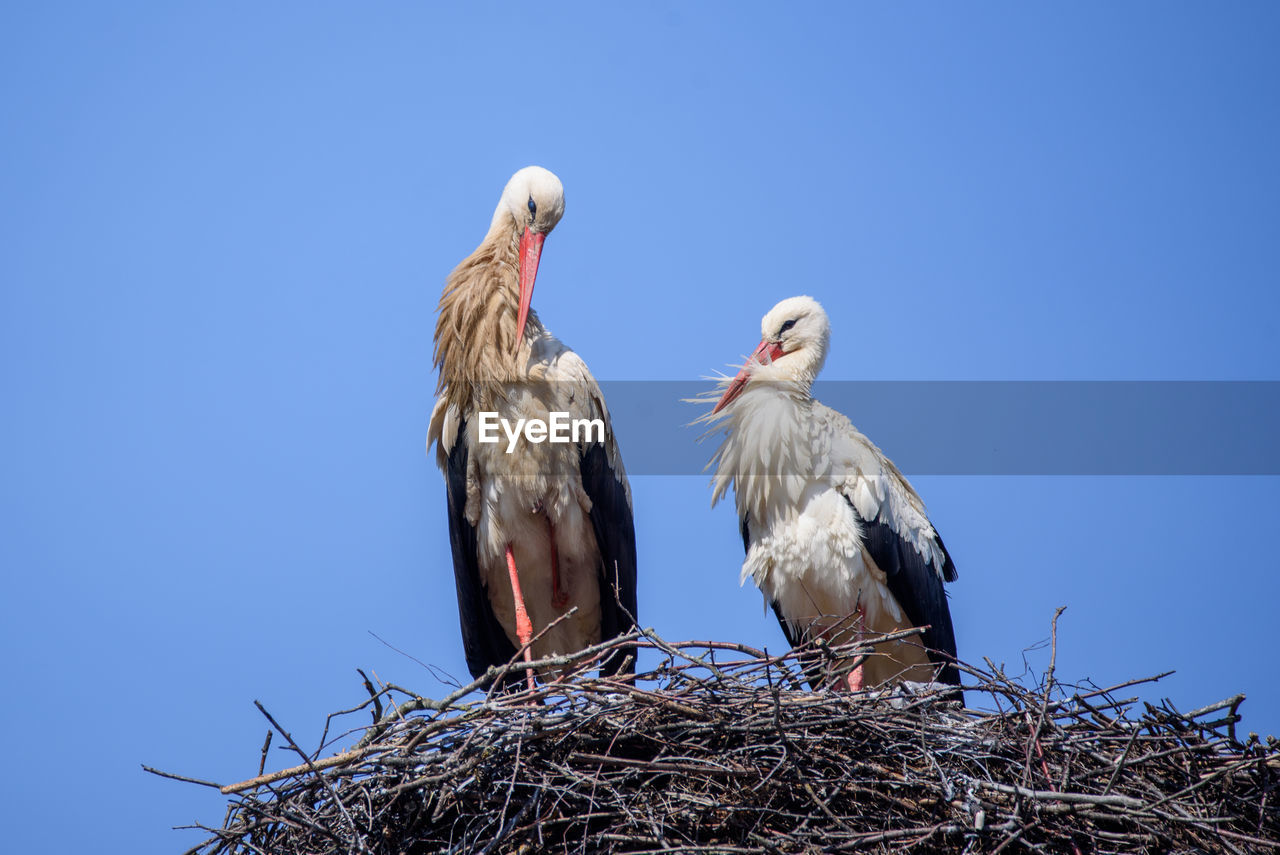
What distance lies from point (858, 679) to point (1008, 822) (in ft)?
3.78

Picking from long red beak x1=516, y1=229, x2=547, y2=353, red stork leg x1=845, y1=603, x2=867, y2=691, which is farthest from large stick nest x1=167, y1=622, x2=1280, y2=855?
long red beak x1=516, y1=229, x2=547, y2=353

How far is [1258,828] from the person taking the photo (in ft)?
9.46

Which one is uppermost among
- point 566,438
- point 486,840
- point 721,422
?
point 721,422

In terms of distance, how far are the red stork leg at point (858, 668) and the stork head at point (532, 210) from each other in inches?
Result: 51.7

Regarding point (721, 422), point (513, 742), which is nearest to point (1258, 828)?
point (513, 742)

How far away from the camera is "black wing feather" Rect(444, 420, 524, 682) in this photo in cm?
382

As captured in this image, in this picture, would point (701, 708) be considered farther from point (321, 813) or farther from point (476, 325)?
point (476, 325)

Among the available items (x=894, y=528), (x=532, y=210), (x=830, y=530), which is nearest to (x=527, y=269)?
(x=532, y=210)

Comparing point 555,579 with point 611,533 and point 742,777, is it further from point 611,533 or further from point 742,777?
point 742,777

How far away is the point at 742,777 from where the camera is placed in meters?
2.80

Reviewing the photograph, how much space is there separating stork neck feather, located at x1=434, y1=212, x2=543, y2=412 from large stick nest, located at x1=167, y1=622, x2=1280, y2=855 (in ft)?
3.66

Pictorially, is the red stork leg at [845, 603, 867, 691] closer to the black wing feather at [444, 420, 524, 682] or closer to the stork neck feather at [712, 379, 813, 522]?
the stork neck feather at [712, 379, 813, 522]

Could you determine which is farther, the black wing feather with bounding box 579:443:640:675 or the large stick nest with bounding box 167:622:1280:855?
the black wing feather with bounding box 579:443:640:675

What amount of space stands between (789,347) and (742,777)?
181 centimetres
